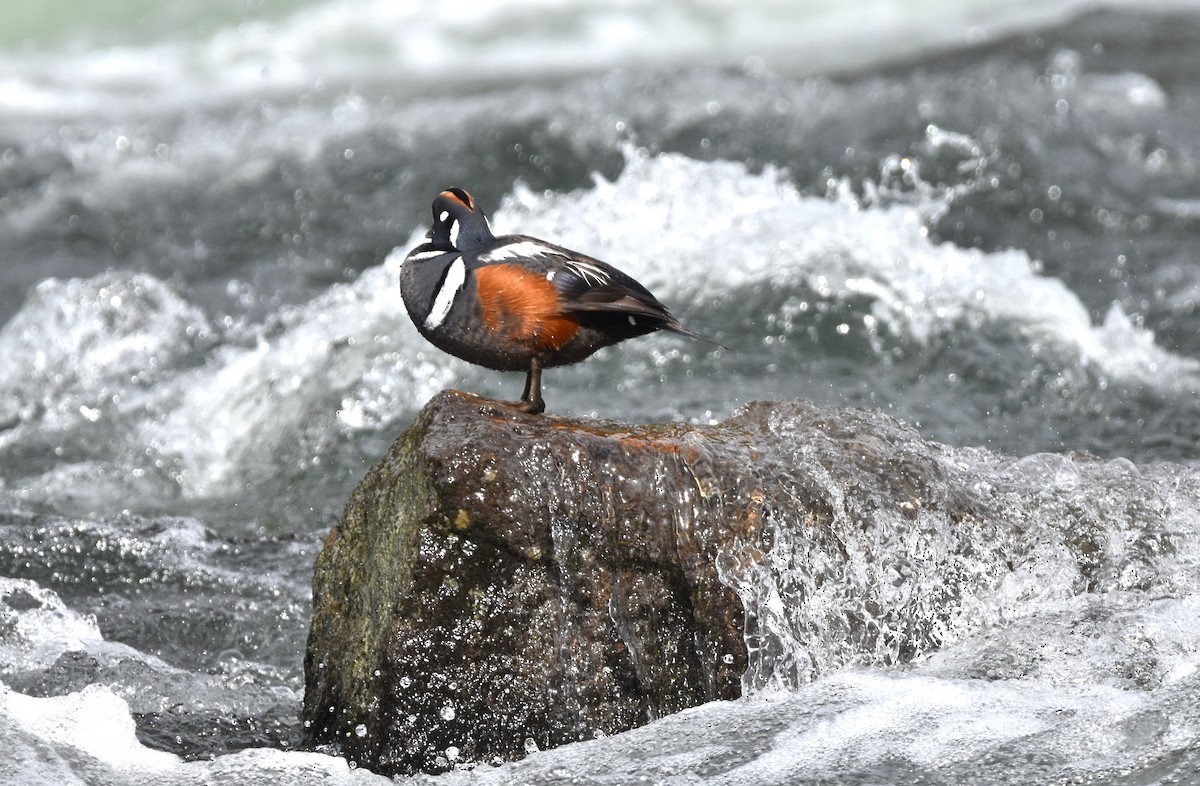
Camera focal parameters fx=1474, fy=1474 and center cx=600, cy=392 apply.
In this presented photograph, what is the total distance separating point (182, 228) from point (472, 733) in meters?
6.87

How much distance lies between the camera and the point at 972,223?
29.6ft

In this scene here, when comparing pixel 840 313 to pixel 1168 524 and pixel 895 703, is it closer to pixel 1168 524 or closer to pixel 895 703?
pixel 1168 524

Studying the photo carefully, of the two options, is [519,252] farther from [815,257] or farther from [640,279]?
[815,257]

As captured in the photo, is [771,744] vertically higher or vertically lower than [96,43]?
lower

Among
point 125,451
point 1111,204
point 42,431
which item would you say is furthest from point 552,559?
point 1111,204

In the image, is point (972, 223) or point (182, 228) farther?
point (182, 228)

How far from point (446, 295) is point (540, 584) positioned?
2.66ft

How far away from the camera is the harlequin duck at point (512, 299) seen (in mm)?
3945

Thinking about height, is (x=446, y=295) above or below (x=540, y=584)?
above

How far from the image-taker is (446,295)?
3943mm

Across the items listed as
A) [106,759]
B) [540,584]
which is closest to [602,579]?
[540,584]

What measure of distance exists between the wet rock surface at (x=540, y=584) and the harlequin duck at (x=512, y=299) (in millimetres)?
185

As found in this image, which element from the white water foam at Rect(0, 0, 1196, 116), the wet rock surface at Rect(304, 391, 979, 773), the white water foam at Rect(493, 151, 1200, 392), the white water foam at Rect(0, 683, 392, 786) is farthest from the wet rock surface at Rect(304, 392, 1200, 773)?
the white water foam at Rect(0, 0, 1196, 116)

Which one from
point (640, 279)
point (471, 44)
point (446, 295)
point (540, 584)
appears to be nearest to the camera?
point (540, 584)
